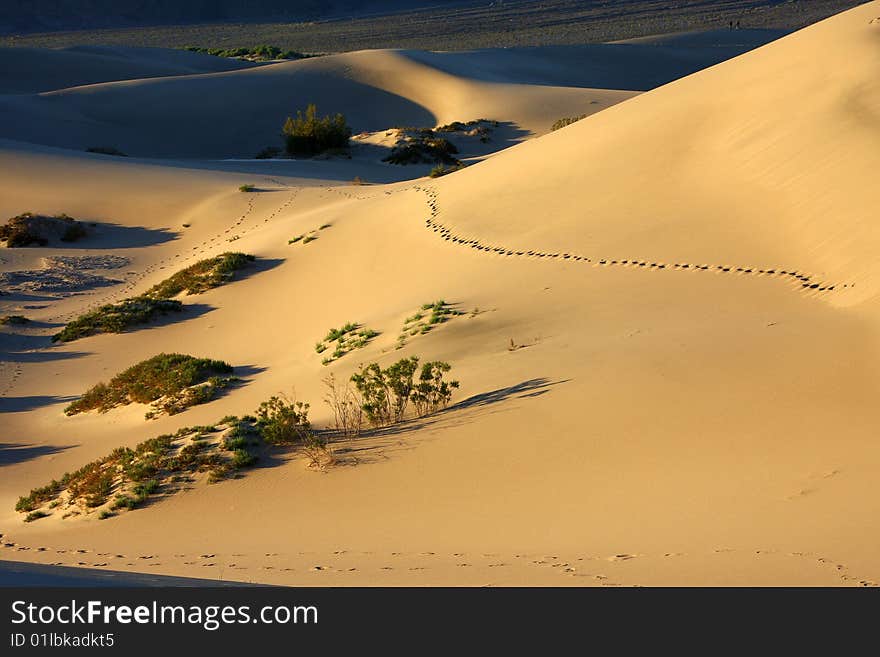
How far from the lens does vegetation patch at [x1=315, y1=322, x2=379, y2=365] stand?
1276 centimetres

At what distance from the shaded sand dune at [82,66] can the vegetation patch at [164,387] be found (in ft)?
137

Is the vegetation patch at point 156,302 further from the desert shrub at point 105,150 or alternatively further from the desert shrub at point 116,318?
the desert shrub at point 105,150

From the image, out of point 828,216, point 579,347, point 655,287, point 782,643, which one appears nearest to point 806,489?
point 782,643

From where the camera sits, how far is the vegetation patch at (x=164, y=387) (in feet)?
40.8

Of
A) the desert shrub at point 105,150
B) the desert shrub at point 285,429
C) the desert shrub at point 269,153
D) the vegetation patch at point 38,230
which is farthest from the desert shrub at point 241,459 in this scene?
the desert shrub at point 269,153

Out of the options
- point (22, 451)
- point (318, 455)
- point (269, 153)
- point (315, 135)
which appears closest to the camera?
point (318, 455)

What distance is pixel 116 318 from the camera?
17.5 meters

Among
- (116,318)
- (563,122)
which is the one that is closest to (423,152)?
(563,122)

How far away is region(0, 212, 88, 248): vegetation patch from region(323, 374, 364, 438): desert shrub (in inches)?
579

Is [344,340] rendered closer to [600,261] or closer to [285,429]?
[600,261]

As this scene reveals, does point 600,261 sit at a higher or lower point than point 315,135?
lower

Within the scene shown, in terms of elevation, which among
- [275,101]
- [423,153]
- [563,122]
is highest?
[275,101]

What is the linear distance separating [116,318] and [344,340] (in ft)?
18.5

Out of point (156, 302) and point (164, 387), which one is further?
point (156, 302)
